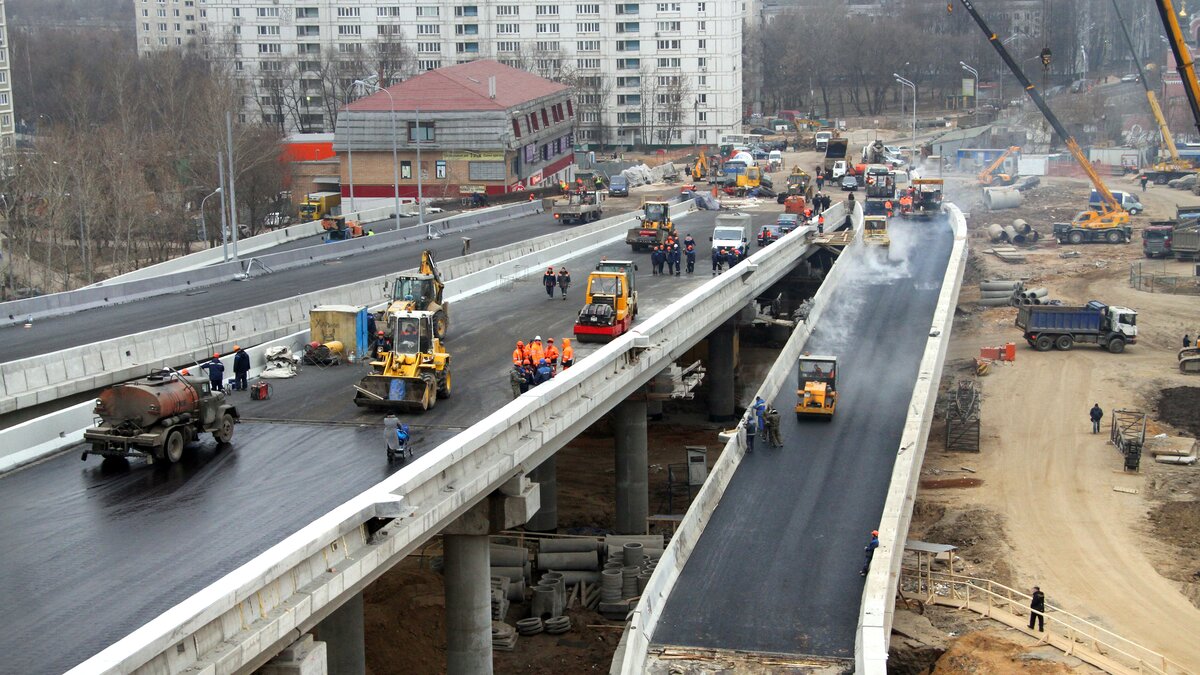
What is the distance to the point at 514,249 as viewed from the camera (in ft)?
219

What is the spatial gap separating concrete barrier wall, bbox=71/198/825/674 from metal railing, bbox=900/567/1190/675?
950 centimetres

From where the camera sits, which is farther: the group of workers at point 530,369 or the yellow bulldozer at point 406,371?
the group of workers at point 530,369

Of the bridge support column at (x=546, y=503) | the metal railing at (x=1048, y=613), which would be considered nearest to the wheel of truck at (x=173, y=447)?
the bridge support column at (x=546, y=503)

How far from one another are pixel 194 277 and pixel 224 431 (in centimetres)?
2754

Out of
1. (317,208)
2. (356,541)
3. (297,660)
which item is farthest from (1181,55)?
(297,660)

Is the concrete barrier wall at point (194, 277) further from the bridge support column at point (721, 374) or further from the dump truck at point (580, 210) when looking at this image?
the bridge support column at point (721, 374)

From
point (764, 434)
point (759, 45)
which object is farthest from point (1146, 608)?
point (759, 45)

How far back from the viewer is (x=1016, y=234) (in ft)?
323

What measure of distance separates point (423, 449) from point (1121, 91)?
492ft

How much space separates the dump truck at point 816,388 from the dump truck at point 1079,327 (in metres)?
25.2

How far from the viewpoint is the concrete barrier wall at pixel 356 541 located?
18.5 m

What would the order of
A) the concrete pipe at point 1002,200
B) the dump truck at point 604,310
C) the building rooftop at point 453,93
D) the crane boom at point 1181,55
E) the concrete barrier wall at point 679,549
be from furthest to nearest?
1. the concrete pipe at point 1002,200
2. the building rooftop at point 453,93
3. the crane boom at point 1181,55
4. the dump truck at point 604,310
5. the concrete barrier wall at point 679,549

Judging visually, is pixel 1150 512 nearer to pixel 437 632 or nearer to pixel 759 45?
pixel 437 632

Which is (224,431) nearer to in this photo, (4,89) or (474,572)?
(474,572)
